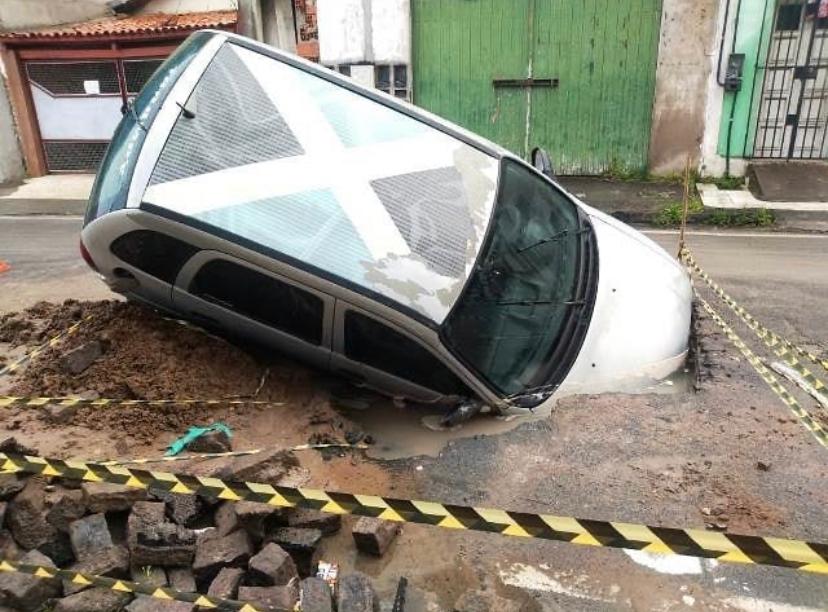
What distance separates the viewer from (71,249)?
9672 millimetres

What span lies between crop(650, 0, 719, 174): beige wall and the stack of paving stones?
11.6 meters

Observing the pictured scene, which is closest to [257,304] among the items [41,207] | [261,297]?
[261,297]

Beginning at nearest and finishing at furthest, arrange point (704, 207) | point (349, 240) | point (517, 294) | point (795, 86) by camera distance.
Answer: 1. point (349, 240)
2. point (517, 294)
3. point (704, 207)
4. point (795, 86)

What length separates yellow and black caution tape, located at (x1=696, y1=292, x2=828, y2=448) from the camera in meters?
4.13

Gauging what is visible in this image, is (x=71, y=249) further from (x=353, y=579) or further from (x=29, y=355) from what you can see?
(x=353, y=579)

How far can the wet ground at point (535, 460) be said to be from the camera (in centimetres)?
311

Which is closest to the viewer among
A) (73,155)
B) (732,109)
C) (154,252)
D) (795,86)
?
(154,252)

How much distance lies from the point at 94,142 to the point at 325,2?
21.5 feet

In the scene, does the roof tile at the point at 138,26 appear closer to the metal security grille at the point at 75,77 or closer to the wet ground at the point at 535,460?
the metal security grille at the point at 75,77

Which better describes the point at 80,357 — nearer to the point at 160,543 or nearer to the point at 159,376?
the point at 159,376

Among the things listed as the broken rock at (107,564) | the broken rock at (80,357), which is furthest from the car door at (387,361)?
the broken rock at (80,357)

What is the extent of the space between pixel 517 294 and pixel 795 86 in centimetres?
1072

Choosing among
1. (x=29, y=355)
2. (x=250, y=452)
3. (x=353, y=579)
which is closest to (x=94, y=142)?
(x=29, y=355)

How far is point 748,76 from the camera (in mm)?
12234
